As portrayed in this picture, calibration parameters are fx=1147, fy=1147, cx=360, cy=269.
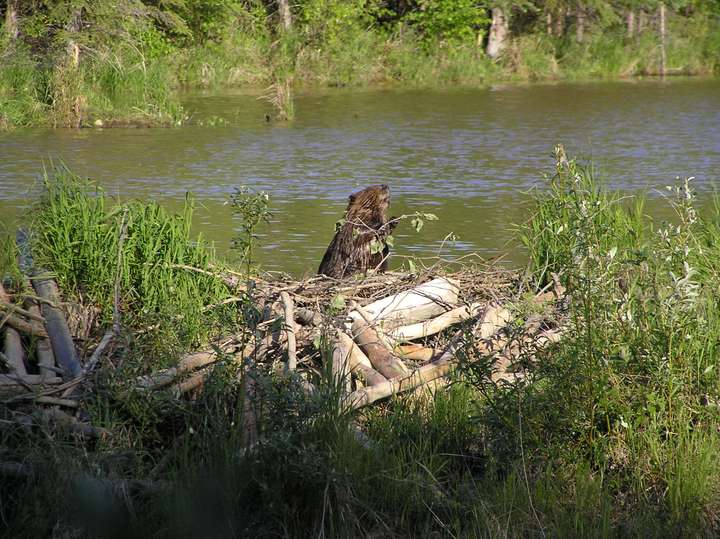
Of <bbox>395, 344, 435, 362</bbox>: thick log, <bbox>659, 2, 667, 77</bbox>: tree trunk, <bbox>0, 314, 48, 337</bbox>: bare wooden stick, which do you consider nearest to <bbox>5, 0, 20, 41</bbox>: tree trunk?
<bbox>0, 314, 48, 337</bbox>: bare wooden stick

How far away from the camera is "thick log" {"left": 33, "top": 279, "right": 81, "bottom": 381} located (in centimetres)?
517

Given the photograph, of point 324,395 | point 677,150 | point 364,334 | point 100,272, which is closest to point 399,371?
point 364,334

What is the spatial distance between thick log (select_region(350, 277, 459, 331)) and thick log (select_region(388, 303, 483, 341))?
2.4 inches

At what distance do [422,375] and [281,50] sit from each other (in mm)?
22554

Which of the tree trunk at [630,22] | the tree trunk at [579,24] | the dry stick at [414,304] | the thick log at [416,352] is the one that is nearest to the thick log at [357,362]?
the thick log at [416,352]

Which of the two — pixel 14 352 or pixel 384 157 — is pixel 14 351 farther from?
pixel 384 157

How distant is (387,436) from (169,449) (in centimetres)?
86

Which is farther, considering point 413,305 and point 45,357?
point 413,305

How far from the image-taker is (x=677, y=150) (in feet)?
51.6

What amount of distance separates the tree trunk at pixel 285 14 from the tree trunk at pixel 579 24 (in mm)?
7986

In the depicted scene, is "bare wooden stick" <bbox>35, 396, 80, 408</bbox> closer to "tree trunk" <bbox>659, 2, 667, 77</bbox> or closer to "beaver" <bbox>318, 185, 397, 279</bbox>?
"beaver" <bbox>318, 185, 397, 279</bbox>

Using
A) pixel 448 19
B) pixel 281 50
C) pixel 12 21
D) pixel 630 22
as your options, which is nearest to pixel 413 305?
pixel 12 21

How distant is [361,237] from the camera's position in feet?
23.7

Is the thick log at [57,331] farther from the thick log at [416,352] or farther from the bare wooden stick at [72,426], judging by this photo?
the thick log at [416,352]
